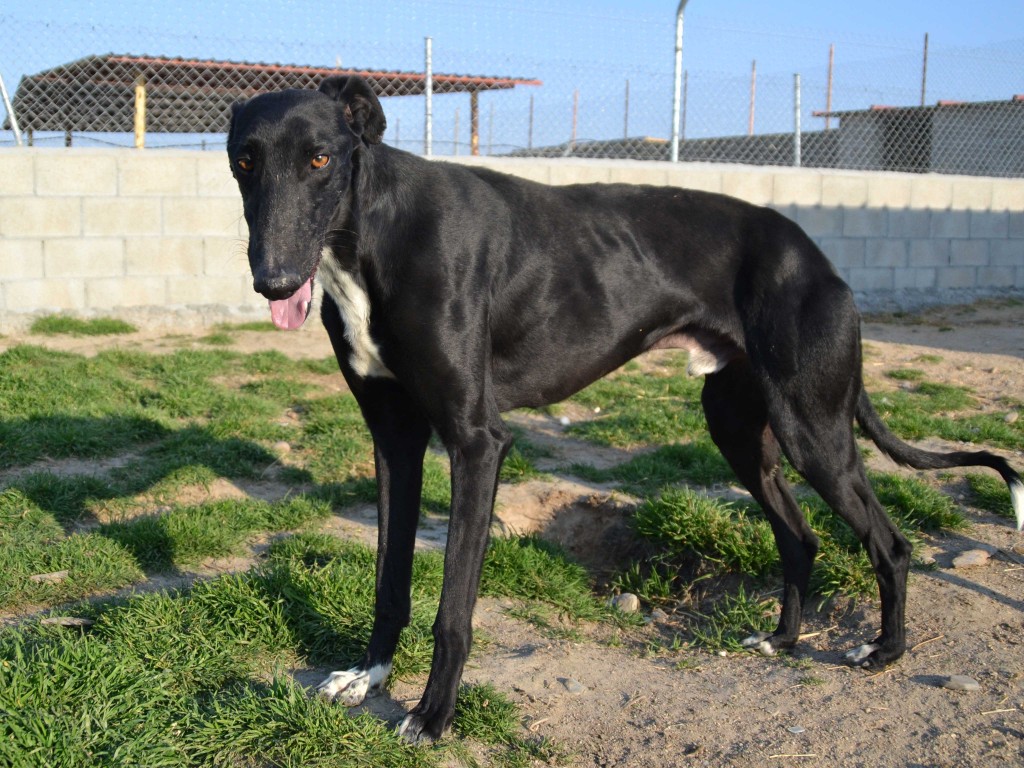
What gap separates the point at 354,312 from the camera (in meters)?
2.82

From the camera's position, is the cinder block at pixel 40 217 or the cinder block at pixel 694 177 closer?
the cinder block at pixel 40 217

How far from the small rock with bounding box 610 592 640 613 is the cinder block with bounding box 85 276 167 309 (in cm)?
550

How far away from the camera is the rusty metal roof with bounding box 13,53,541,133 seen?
818 cm

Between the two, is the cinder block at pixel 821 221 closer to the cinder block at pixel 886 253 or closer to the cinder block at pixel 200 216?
the cinder block at pixel 886 253

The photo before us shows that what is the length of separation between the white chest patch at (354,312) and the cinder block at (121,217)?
5.83 metres

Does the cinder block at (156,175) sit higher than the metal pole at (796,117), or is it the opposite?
the metal pole at (796,117)

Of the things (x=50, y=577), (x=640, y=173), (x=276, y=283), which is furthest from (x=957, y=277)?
(x=276, y=283)

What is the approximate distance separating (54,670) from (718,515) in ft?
8.80

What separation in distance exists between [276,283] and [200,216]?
625cm

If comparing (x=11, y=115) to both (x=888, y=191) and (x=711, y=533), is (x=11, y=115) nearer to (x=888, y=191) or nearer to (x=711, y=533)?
(x=711, y=533)

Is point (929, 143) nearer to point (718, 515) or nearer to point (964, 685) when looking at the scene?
point (718, 515)

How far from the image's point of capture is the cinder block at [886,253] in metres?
10.9

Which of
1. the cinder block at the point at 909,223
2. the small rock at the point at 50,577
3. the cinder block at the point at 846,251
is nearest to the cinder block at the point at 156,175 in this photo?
the small rock at the point at 50,577

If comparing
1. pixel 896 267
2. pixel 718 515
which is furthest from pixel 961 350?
pixel 718 515
